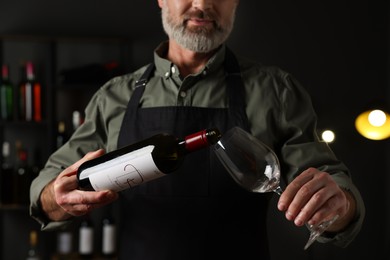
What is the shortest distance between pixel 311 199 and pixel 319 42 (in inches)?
144

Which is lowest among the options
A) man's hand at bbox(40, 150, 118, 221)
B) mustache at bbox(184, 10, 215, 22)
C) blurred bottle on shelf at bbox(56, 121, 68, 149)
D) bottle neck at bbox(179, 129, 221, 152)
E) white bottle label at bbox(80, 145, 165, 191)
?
blurred bottle on shelf at bbox(56, 121, 68, 149)

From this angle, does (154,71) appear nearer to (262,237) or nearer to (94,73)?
(262,237)

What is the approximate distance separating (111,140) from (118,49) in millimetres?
2896

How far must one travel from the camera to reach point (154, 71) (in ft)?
6.05

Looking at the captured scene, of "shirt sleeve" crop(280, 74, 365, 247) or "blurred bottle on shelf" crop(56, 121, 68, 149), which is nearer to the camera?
"shirt sleeve" crop(280, 74, 365, 247)

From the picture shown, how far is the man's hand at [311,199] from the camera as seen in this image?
1181 millimetres

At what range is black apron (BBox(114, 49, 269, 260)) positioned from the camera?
5.46ft

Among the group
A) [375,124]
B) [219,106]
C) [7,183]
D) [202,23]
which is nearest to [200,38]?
[202,23]

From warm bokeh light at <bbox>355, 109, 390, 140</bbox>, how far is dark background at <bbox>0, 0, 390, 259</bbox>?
1042mm

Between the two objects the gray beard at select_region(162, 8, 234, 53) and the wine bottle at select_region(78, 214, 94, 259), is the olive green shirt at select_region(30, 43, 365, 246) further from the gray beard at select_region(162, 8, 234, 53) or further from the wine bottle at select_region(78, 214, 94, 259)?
the wine bottle at select_region(78, 214, 94, 259)

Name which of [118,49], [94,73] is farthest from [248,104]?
[118,49]

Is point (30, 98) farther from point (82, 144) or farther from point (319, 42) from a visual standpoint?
point (82, 144)

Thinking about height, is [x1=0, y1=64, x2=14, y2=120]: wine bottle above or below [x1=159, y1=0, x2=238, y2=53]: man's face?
below

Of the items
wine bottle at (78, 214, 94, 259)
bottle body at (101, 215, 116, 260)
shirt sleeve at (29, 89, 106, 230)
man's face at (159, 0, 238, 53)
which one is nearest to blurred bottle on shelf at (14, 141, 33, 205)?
wine bottle at (78, 214, 94, 259)
